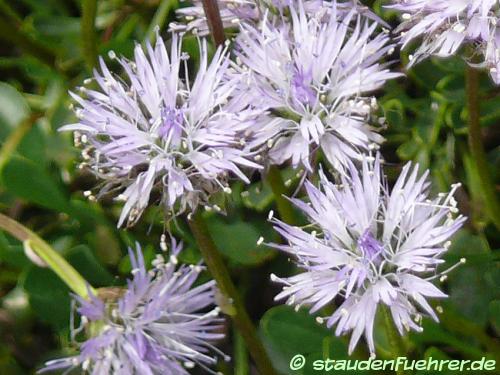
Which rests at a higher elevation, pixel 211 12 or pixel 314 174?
pixel 211 12

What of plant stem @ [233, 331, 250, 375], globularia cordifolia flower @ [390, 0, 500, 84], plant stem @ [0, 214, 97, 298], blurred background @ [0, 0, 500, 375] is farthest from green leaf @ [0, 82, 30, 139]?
globularia cordifolia flower @ [390, 0, 500, 84]

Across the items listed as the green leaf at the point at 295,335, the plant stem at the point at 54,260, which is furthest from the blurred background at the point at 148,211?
the plant stem at the point at 54,260

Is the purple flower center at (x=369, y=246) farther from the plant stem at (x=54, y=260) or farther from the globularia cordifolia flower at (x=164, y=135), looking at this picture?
the plant stem at (x=54, y=260)

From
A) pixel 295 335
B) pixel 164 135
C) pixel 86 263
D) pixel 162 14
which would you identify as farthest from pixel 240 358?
pixel 162 14

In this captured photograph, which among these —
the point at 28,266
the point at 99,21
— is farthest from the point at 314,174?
the point at 99,21

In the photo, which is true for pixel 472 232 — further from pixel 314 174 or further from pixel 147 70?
pixel 147 70
